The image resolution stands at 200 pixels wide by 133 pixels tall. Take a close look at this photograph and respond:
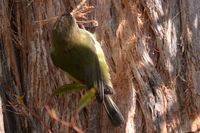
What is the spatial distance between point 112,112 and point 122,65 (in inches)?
14.5

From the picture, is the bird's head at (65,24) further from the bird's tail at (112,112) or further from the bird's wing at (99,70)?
the bird's tail at (112,112)

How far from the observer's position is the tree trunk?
3504mm

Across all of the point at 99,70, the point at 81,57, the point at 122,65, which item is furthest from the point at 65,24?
the point at 122,65

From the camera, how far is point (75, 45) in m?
3.22

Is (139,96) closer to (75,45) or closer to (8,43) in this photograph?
(75,45)

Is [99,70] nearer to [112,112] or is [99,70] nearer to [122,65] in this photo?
[112,112]

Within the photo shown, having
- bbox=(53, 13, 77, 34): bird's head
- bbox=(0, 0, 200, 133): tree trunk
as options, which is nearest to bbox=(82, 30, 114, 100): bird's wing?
bbox=(53, 13, 77, 34): bird's head

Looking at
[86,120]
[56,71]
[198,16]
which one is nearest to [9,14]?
[56,71]

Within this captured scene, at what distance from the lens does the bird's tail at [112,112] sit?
3.24 meters

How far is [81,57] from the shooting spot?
3.20 metres

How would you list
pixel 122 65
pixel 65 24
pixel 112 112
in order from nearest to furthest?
pixel 65 24
pixel 112 112
pixel 122 65

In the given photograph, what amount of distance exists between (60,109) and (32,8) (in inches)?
24.2

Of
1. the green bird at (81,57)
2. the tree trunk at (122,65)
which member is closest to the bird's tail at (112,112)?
the green bird at (81,57)

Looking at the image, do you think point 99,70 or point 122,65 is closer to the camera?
point 99,70
